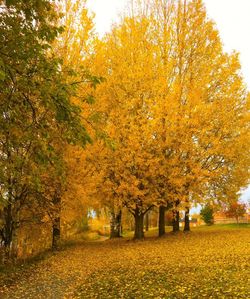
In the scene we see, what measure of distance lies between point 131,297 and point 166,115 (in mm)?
13483

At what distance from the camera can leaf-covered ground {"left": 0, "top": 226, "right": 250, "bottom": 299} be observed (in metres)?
9.05

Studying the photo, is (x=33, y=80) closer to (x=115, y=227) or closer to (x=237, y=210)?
(x=115, y=227)

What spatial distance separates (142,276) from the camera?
434 inches

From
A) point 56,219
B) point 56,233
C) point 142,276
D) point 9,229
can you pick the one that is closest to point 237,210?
point 56,233

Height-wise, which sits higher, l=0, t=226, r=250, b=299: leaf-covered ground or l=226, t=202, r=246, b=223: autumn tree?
l=226, t=202, r=246, b=223: autumn tree

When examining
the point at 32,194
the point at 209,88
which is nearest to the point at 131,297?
the point at 32,194

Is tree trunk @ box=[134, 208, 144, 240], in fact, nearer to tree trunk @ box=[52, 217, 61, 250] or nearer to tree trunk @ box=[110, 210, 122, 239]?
tree trunk @ box=[52, 217, 61, 250]

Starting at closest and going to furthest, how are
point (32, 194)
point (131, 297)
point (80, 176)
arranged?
point (131, 297), point (32, 194), point (80, 176)

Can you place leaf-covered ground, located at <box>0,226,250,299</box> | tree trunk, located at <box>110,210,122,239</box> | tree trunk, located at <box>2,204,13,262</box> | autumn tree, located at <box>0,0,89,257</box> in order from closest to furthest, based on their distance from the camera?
1. autumn tree, located at <box>0,0,89,257</box>
2. leaf-covered ground, located at <box>0,226,250,299</box>
3. tree trunk, located at <box>2,204,13,262</box>
4. tree trunk, located at <box>110,210,122,239</box>

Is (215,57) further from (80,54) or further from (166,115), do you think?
(80,54)

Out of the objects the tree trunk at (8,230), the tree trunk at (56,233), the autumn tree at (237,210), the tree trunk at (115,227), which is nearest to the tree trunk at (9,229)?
the tree trunk at (8,230)

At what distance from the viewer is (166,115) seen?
20.8m

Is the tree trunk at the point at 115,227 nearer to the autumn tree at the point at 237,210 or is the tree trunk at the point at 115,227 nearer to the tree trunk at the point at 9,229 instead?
the autumn tree at the point at 237,210

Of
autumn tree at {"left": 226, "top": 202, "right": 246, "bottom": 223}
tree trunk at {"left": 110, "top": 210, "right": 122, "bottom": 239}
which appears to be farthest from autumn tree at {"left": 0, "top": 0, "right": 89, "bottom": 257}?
autumn tree at {"left": 226, "top": 202, "right": 246, "bottom": 223}
